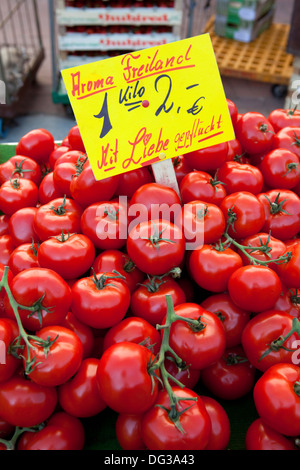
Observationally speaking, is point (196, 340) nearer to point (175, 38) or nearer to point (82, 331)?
point (82, 331)

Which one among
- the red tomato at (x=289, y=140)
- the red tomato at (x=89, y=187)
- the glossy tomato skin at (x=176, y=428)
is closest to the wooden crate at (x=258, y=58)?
the red tomato at (x=289, y=140)

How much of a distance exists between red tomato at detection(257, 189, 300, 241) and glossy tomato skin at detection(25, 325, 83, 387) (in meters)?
0.78

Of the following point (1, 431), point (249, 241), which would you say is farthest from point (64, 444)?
point (249, 241)

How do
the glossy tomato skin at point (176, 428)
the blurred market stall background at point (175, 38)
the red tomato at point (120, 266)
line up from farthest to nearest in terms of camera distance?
the blurred market stall background at point (175, 38)
the red tomato at point (120, 266)
the glossy tomato skin at point (176, 428)

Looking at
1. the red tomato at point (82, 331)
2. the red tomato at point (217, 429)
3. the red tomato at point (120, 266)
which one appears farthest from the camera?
the red tomato at point (120, 266)

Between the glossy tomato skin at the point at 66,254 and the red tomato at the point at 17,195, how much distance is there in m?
0.39

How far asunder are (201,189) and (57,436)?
0.86 metres

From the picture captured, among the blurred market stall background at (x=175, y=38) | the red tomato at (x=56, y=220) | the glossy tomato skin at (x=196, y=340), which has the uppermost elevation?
the red tomato at (x=56, y=220)

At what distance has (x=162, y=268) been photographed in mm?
1217

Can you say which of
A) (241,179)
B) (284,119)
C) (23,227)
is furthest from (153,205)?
(284,119)

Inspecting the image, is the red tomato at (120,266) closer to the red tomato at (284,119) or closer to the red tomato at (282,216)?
the red tomato at (282,216)

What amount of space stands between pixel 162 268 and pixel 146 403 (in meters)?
0.39

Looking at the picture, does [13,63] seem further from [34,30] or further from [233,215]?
[233,215]

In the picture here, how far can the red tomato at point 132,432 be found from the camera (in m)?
1.02
